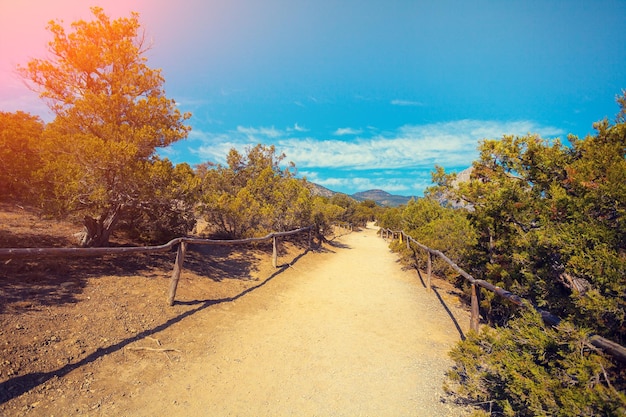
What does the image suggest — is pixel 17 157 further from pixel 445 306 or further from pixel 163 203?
pixel 445 306

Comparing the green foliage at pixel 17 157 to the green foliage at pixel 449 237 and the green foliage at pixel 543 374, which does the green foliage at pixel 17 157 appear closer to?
the green foliage at pixel 543 374

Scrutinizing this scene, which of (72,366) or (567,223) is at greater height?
(567,223)

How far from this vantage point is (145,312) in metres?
4.77

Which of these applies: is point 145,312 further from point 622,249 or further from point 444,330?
point 622,249

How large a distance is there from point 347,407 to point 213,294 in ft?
13.8

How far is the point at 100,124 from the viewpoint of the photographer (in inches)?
251

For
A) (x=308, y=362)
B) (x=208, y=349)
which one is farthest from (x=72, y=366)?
(x=308, y=362)

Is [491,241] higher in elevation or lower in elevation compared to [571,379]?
higher

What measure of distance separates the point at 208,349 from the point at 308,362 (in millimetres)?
1513

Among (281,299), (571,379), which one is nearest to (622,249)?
(571,379)

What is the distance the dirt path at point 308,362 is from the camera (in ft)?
9.95

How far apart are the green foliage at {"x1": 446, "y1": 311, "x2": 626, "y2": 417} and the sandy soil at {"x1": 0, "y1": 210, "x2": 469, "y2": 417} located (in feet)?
1.98

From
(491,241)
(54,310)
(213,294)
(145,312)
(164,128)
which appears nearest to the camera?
(54,310)

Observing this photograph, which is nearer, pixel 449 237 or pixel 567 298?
pixel 567 298
